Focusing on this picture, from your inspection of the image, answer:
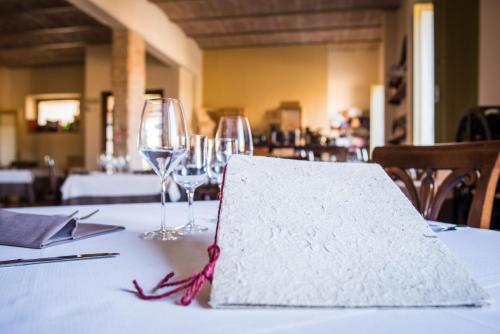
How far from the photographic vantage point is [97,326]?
0.31m

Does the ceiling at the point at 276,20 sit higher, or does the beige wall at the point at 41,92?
the ceiling at the point at 276,20

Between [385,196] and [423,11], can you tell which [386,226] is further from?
[423,11]

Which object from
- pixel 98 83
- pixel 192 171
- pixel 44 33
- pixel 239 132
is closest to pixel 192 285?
pixel 192 171

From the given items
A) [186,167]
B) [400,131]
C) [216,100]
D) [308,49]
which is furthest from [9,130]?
[186,167]

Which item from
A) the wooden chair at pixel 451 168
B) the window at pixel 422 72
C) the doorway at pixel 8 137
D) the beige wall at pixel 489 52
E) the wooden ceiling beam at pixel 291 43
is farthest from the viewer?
the doorway at pixel 8 137

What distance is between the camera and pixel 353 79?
10.4 m

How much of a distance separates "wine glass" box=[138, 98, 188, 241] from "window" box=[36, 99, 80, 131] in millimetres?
11515

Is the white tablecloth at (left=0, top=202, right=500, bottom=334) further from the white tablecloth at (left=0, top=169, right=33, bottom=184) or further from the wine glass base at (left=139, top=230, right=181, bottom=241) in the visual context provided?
the white tablecloth at (left=0, top=169, right=33, bottom=184)

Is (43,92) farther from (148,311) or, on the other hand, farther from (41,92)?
(148,311)

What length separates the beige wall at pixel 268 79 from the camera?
33.9ft

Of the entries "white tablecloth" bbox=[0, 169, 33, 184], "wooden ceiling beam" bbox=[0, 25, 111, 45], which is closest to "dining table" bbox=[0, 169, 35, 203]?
"white tablecloth" bbox=[0, 169, 33, 184]

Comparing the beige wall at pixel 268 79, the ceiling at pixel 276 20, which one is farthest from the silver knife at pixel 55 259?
the beige wall at pixel 268 79

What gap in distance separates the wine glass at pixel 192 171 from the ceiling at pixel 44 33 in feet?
23.1

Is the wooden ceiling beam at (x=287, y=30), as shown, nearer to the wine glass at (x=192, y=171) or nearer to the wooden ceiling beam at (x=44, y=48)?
the wooden ceiling beam at (x=44, y=48)
